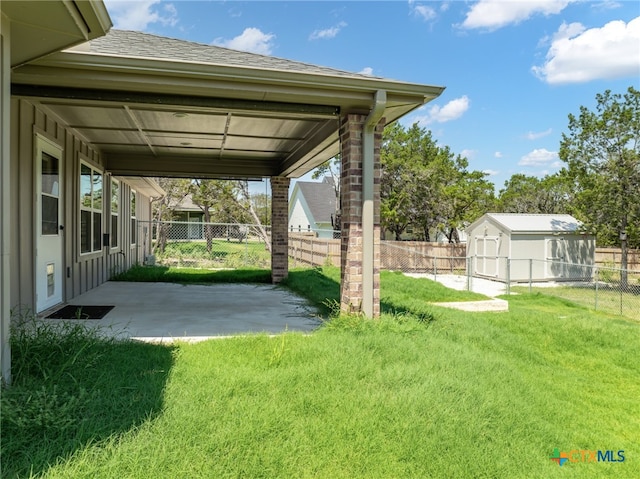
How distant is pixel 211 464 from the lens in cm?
244

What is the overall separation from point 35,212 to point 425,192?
63.3 ft

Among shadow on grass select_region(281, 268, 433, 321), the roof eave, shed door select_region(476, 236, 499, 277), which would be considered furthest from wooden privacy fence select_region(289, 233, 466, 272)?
the roof eave

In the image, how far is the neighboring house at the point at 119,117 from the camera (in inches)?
131

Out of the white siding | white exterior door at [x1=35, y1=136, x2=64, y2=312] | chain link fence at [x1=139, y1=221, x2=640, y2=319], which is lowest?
chain link fence at [x1=139, y1=221, x2=640, y2=319]

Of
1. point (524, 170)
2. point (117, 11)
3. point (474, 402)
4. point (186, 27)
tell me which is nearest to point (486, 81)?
point (186, 27)

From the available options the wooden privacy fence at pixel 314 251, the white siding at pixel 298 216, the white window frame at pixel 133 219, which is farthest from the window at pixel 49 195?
the white siding at pixel 298 216

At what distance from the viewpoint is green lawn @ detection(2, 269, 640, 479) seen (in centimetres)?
249

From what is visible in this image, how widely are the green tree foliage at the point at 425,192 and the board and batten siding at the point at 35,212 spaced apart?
14.8m

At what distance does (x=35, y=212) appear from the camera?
5.55m

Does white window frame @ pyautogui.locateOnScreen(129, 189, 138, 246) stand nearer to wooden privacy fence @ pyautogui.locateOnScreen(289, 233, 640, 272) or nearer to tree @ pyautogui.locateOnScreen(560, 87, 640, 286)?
wooden privacy fence @ pyautogui.locateOnScreen(289, 233, 640, 272)

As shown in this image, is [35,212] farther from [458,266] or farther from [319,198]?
[319,198]

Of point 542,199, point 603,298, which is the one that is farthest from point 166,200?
point 542,199

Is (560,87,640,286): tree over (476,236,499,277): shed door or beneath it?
over

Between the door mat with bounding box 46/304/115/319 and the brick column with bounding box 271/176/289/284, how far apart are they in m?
4.73
